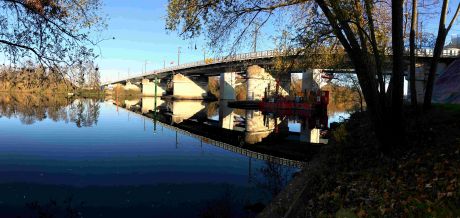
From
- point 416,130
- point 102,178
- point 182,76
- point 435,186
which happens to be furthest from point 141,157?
point 182,76

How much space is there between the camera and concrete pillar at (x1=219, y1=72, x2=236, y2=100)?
106975 mm

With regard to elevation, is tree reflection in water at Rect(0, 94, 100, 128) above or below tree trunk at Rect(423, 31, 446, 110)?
below

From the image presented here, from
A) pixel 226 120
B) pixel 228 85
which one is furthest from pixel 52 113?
pixel 228 85

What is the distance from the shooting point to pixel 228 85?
353ft

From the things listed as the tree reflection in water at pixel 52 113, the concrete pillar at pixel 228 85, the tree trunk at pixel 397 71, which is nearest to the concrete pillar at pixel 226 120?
the tree reflection in water at pixel 52 113

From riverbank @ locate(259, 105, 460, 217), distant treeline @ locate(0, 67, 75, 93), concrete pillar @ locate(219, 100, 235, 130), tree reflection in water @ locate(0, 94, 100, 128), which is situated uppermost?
distant treeline @ locate(0, 67, 75, 93)

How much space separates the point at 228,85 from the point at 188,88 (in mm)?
29201

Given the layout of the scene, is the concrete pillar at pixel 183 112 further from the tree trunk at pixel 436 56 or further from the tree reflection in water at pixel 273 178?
the tree trunk at pixel 436 56

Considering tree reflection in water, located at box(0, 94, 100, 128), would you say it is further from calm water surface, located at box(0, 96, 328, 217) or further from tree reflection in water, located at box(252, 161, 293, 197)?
tree reflection in water, located at box(252, 161, 293, 197)

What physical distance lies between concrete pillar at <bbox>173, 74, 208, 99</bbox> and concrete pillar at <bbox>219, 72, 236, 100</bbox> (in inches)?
966

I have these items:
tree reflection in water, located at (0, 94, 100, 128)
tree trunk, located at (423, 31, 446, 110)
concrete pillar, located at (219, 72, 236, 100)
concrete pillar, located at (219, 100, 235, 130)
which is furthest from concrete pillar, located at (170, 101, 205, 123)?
tree trunk, located at (423, 31, 446, 110)

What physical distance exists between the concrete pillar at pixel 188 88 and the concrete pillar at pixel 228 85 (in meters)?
24.5

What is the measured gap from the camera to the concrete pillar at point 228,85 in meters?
107

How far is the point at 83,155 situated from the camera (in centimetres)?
2192
